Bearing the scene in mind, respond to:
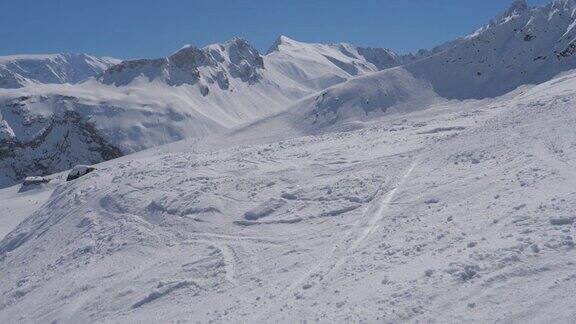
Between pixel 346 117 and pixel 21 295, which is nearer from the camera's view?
pixel 21 295

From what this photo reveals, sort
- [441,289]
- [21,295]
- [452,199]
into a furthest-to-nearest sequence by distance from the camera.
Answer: [21,295]
[452,199]
[441,289]

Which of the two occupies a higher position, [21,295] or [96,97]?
[96,97]

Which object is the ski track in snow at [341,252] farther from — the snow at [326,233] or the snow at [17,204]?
the snow at [17,204]

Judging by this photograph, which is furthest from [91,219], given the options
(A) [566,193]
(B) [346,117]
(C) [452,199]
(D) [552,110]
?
(B) [346,117]

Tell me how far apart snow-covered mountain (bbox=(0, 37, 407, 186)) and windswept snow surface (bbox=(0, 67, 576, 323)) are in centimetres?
7893

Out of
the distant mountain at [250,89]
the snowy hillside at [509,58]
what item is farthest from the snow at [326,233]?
the distant mountain at [250,89]

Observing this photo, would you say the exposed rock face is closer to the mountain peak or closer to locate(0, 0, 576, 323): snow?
locate(0, 0, 576, 323): snow

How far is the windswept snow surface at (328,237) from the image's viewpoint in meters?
10.5

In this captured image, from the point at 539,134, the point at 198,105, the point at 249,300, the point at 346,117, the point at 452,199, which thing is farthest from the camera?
the point at 198,105

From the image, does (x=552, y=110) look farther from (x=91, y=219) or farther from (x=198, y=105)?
(x=198, y=105)

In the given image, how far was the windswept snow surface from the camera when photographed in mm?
10523

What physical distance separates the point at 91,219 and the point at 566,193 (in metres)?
16.9

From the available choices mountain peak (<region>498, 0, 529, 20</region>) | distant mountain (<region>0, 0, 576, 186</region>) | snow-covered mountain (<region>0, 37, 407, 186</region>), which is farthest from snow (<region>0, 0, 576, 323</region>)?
mountain peak (<region>498, 0, 529, 20</region>)

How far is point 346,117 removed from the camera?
5741 centimetres
